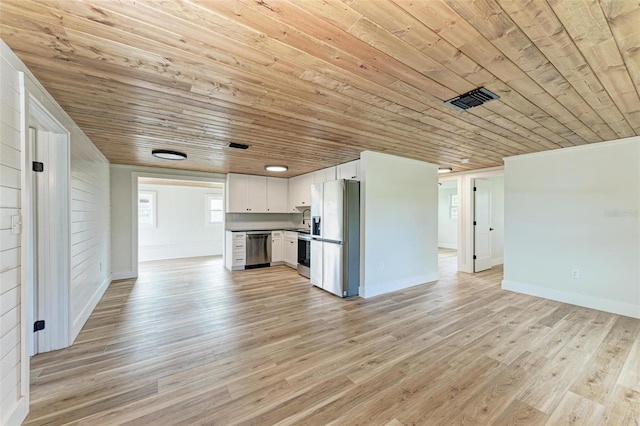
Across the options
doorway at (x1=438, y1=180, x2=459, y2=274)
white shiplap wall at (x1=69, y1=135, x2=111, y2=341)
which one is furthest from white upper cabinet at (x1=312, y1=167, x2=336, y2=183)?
doorway at (x1=438, y1=180, x2=459, y2=274)

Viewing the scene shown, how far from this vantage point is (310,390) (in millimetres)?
1950

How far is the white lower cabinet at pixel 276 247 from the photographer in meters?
6.49

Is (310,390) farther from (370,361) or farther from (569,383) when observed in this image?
(569,383)

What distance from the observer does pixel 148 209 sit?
7.73 meters

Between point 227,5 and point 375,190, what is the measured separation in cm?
336

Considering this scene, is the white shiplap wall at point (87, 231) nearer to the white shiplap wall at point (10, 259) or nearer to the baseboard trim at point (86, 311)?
the baseboard trim at point (86, 311)

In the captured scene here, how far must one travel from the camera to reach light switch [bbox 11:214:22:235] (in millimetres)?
1580

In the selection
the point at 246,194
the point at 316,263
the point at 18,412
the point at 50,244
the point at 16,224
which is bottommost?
the point at 18,412

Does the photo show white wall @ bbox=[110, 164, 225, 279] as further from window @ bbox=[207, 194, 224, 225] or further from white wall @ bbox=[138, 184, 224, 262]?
window @ bbox=[207, 194, 224, 225]

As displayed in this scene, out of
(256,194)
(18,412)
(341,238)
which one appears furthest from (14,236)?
(256,194)

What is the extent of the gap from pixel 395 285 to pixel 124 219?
5.44 metres

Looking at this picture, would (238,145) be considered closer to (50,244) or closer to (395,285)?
(50,244)

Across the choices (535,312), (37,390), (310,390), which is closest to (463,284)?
(535,312)

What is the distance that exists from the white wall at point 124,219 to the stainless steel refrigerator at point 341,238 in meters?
3.96
